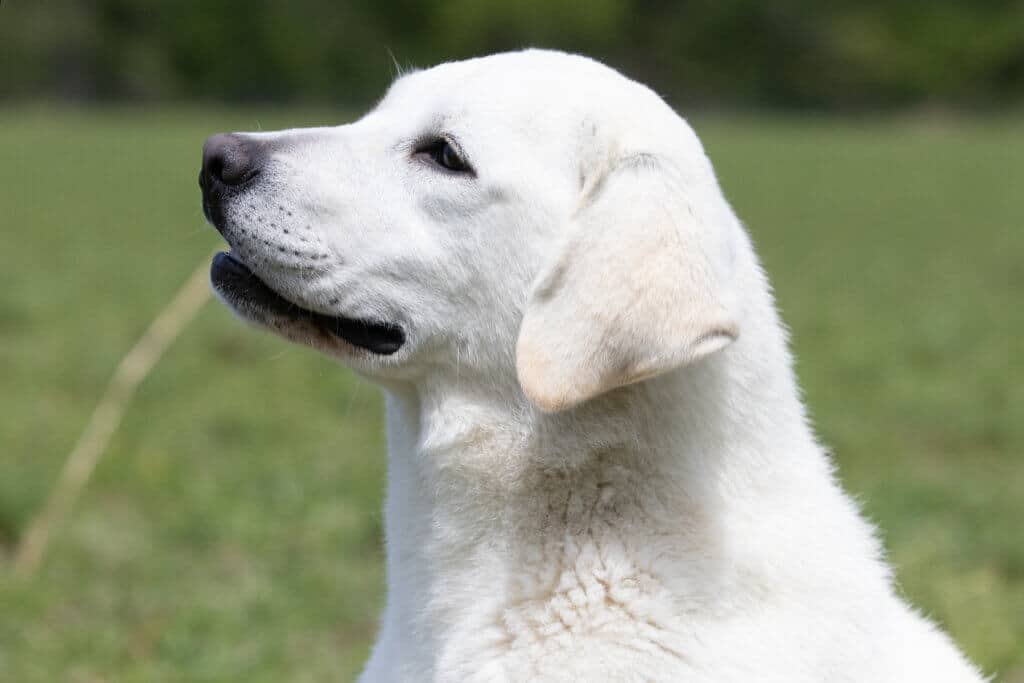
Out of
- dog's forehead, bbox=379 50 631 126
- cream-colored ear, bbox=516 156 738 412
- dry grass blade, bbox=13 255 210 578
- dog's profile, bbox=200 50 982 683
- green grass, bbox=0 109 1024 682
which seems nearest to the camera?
cream-colored ear, bbox=516 156 738 412

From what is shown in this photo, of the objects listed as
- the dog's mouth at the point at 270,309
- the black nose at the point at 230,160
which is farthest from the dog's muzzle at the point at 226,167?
the dog's mouth at the point at 270,309

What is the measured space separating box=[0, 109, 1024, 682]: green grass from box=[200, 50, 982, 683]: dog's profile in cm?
195

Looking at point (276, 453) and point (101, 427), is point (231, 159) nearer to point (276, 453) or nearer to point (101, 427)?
point (276, 453)

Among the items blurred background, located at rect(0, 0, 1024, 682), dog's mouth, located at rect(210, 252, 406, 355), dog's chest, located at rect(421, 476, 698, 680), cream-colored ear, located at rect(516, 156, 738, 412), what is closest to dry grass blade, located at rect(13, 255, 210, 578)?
blurred background, located at rect(0, 0, 1024, 682)

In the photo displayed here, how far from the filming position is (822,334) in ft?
37.6

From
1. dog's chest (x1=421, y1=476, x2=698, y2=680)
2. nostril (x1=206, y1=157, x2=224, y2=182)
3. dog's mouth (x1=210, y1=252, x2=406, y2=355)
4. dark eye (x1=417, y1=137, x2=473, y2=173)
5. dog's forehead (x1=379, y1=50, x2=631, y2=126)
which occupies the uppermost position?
dog's forehead (x1=379, y1=50, x2=631, y2=126)

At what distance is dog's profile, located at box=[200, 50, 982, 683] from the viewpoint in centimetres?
288

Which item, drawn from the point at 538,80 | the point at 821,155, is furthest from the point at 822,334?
the point at 821,155

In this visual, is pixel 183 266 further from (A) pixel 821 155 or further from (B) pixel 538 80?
(A) pixel 821 155

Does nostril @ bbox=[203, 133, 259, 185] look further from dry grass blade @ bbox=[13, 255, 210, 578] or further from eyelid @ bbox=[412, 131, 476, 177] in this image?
dry grass blade @ bbox=[13, 255, 210, 578]

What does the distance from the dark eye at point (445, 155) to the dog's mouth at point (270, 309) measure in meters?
0.42

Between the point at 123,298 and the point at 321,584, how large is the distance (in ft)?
24.5

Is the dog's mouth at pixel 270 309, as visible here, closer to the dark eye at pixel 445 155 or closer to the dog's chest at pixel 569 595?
the dark eye at pixel 445 155

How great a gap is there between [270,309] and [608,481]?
938 millimetres
